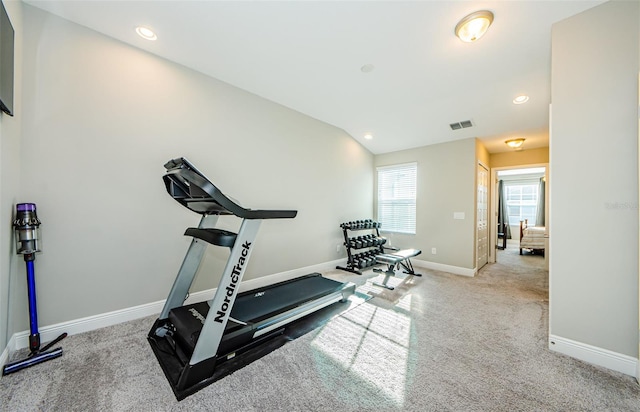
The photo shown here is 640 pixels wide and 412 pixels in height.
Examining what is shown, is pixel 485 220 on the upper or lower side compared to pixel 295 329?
upper

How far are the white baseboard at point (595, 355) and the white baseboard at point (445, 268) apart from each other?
89.8 inches

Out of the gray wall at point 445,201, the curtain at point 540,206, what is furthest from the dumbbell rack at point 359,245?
the curtain at point 540,206

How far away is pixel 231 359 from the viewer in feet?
5.85

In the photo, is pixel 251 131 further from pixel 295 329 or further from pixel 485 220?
A: pixel 485 220

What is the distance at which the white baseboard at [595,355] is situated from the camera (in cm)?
173

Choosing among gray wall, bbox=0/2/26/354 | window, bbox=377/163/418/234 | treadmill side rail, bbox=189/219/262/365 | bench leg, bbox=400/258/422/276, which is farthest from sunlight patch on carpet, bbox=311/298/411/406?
window, bbox=377/163/418/234

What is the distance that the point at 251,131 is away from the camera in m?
3.35

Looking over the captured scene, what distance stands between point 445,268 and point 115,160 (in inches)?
205

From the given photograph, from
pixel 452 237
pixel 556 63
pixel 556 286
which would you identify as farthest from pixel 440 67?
pixel 452 237

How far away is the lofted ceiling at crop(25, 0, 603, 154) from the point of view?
6.61ft

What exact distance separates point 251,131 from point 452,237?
4.00 meters

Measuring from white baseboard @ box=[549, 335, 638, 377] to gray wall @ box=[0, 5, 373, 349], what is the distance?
3.19 m

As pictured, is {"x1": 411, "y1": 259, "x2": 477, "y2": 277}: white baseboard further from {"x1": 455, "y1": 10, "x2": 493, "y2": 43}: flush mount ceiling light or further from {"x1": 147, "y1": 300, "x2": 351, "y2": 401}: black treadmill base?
{"x1": 455, "y1": 10, "x2": 493, "y2": 43}: flush mount ceiling light

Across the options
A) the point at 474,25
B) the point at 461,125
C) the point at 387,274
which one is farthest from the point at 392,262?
the point at 474,25
